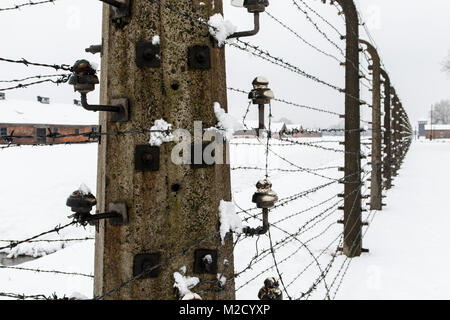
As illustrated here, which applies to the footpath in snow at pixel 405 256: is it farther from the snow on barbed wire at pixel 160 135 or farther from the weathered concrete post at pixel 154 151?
the snow on barbed wire at pixel 160 135

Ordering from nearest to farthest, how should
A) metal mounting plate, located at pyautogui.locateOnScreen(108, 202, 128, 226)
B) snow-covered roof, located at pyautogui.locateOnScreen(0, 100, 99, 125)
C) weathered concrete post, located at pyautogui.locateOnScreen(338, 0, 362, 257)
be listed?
1. metal mounting plate, located at pyautogui.locateOnScreen(108, 202, 128, 226)
2. weathered concrete post, located at pyautogui.locateOnScreen(338, 0, 362, 257)
3. snow-covered roof, located at pyautogui.locateOnScreen(0, 100, 99, 125)

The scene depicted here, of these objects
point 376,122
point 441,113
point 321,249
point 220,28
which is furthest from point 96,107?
point 441,113

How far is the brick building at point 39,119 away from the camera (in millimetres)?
39969

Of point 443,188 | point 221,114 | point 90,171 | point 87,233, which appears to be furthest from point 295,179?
point 221,114

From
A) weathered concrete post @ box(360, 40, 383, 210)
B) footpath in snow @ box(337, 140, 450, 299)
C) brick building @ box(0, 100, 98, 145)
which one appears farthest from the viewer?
brick building @ box(0, 100, 98, 145)

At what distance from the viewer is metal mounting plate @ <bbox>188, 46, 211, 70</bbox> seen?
214 cm

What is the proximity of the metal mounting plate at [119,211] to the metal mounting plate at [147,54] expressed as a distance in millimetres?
772

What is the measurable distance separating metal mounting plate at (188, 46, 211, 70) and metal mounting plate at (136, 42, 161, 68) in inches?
7.5

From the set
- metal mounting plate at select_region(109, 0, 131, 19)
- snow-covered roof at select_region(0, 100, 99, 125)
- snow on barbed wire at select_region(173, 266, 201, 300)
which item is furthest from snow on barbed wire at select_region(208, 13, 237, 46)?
snow-covered roof at select_region(0, 100, 99, 125)

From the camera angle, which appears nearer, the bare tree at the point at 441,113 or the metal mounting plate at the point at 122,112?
the metal mounting plate at the point at 122,112

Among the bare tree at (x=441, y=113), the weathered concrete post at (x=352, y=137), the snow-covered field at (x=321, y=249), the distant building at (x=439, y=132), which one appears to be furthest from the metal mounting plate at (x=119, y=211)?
the bare tree at (x=441, y=113)

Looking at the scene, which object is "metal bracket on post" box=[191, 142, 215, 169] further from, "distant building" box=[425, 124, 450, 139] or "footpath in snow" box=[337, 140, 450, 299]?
"distant building" box=[425, 124, 450, 139]
